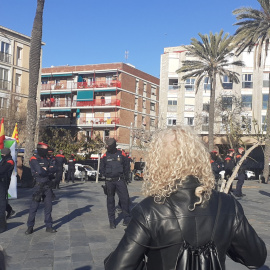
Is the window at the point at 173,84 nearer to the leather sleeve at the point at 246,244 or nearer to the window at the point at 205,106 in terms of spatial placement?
the window at the point at 205,106

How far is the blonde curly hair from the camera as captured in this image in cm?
219

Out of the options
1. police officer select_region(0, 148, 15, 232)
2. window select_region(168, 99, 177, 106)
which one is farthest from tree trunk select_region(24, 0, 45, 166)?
window select_region(168, 99, 177, 106)

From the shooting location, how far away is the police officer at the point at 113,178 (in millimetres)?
8672

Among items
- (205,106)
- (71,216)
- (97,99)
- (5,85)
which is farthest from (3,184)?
(97,99)

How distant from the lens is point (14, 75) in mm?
42875

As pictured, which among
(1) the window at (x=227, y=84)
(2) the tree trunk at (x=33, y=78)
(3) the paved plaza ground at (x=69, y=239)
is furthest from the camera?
(1) the window at (x=227, y=84)

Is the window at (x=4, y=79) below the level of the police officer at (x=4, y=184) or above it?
above

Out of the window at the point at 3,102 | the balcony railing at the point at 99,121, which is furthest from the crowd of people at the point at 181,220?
the balcony railing at the point at 99,121

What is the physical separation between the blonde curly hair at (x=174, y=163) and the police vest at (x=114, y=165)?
635 cm

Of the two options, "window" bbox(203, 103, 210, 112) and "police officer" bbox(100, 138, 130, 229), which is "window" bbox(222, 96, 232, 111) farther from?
"police officer" bbox(100, 138, 130, 229)

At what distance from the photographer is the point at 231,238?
7.43ft

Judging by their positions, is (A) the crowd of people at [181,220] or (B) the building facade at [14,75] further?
(B) the building facade at [14,75]

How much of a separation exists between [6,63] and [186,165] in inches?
1661

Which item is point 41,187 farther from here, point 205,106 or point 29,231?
point 205,106
